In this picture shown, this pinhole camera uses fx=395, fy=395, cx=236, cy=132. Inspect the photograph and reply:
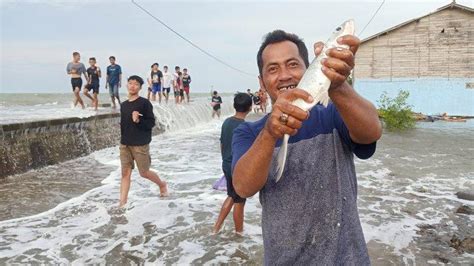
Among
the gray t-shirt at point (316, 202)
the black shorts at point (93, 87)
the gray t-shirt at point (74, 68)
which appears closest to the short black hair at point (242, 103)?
the gray t-shirt at point (316, 202)

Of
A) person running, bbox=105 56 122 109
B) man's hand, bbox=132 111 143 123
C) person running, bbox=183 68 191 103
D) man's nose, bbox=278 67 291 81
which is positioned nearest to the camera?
man's nose, bbox=278 67 291 81

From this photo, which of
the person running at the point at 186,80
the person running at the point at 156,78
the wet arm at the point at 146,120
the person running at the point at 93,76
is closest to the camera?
the wet arm at the point at 146,120

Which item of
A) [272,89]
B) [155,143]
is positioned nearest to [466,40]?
[155,143]

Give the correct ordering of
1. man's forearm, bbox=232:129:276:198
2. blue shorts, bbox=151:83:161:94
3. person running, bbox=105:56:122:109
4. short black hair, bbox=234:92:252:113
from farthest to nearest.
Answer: blue shorts, bbox=151:83:161:94 < person running, bbox=105:56:122:109 < short black hair, bbox=234:92:252:113 < man's forearm, bbox=232:129:276:198

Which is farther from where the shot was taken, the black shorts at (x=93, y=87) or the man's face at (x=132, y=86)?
the black shorts at (x=93, y=87)

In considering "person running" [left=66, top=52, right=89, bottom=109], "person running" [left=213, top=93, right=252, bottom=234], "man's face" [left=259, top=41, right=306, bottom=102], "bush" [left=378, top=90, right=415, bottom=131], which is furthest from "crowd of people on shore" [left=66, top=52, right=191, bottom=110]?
"man's face" [left=259, top=41, right=306, bottom=102]

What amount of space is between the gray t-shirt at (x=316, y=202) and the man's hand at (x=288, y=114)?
275 millimetres

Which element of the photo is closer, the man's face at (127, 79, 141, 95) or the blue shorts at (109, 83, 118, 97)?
the man's face at (127, 79, 141, 95)

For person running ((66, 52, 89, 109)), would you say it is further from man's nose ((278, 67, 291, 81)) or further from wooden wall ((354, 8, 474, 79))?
wooden wall ((354, 8, 474, 79))

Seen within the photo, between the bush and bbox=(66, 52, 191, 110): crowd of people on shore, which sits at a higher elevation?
bbox=(66, 52, 191, 110): crowd of people on shore

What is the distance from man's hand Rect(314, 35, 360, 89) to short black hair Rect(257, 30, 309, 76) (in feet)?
1.50

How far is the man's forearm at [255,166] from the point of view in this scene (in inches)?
65.9

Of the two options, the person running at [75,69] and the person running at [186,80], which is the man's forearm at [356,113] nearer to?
A: the person running at [75,69]

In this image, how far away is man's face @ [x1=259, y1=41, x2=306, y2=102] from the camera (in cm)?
194
